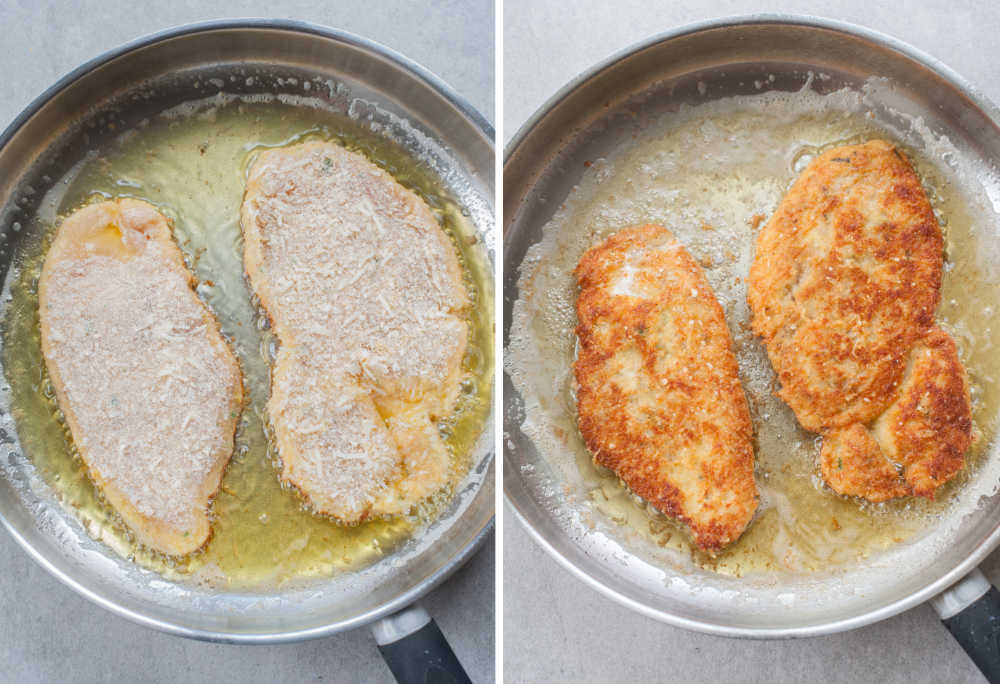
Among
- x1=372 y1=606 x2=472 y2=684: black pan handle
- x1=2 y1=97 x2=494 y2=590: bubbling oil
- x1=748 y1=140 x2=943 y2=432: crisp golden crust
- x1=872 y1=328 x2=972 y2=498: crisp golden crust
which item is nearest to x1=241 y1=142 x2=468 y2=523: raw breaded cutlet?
x1=2 y1=97 x2=494 y2=590: bubbling oil

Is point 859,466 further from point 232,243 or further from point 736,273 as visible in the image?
point 232,243

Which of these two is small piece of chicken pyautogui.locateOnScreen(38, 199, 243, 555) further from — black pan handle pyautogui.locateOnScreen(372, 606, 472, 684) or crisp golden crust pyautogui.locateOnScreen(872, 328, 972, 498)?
crisp golden crust pyautogui.locateOnScreen(872, 328, 972, 498)

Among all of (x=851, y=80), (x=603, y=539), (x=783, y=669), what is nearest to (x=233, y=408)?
(x=603, y=539)

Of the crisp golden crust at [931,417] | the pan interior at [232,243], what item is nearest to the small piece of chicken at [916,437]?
the crisp golden crust at [931,417]

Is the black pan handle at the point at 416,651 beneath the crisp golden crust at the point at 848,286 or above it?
beneath

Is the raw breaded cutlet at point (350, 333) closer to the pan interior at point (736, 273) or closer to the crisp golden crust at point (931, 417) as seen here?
the pan interior at point (736, 273)

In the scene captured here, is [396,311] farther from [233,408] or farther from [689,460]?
[689,460]

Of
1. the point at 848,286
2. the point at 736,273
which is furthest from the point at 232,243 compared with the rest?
the point at 848,286
